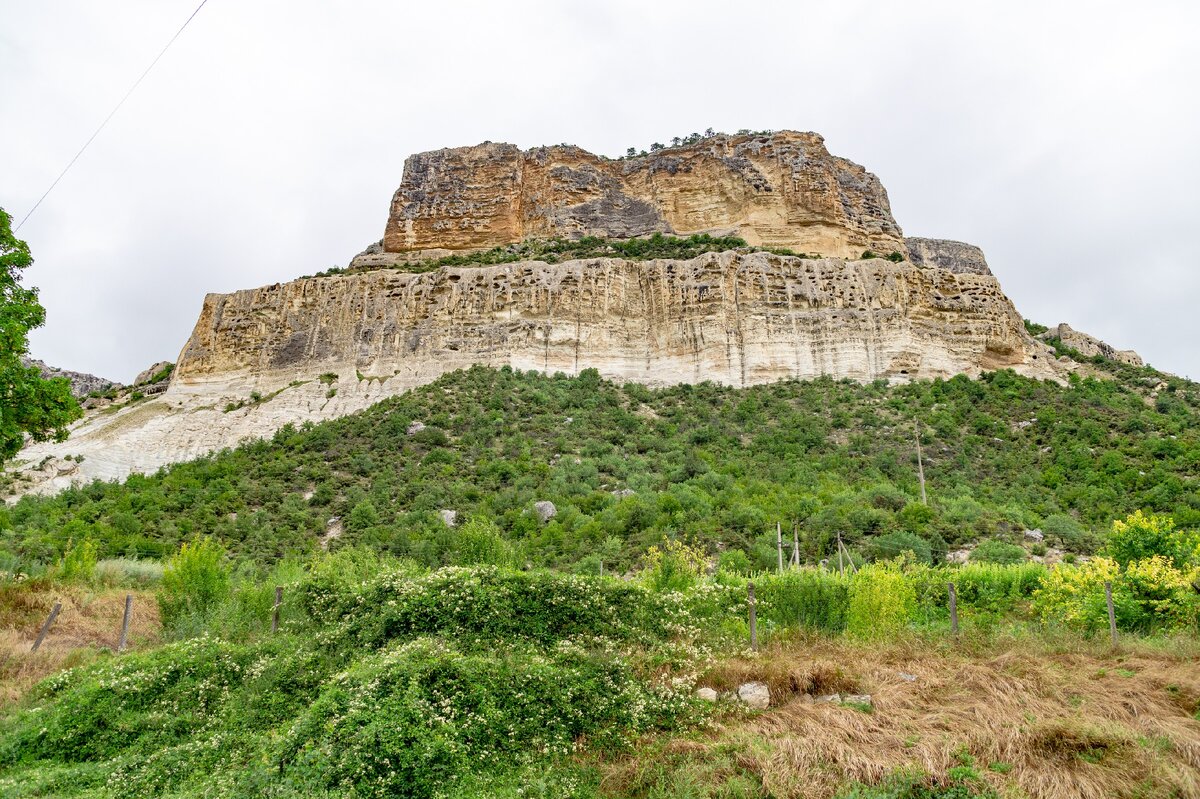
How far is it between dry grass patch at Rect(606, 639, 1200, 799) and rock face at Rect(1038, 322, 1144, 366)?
4065cm

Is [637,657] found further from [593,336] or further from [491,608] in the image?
[593,336]

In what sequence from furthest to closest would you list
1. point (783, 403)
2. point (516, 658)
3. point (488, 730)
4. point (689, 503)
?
point (783, 403) < point (689, 503) < point (516, 658) < point (488, 730)

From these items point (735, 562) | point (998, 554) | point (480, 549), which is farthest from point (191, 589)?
point (998, 554)

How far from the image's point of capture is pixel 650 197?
160 feet

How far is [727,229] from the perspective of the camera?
46.2 m

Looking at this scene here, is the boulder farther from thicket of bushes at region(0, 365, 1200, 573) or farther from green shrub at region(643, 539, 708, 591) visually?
thicket of bushes at region(0, 365, 1200, 573)

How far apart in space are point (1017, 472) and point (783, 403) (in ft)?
30.3

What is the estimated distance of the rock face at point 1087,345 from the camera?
1837 inches

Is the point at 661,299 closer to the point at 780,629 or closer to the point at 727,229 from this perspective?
the point at 727,229

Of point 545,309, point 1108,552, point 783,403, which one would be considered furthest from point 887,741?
point 545,309

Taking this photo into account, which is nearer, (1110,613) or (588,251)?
(1110,613)

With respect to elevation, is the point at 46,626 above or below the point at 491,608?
below

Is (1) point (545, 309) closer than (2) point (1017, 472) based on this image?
No

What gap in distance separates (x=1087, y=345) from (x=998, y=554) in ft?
113
